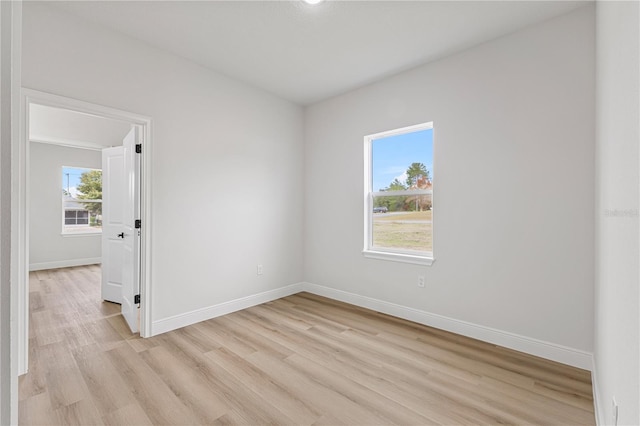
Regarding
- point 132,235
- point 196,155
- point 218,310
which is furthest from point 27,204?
point 218,310

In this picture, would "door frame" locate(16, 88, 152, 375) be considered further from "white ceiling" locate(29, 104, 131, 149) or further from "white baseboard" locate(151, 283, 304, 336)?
"white ceiling" locate(29, 104, 131, 149)

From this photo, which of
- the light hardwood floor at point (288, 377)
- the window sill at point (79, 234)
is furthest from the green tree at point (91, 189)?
the light hardwood floor at point (288, 377)

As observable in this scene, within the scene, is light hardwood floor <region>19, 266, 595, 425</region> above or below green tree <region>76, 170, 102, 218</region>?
below

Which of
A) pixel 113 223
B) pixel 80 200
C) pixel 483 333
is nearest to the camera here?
pixel 483 333

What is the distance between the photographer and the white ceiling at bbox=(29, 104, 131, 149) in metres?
4.31

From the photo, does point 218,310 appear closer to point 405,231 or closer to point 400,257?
point 400,257

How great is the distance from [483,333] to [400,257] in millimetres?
1065

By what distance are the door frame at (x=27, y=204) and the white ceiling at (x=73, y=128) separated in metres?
1.59

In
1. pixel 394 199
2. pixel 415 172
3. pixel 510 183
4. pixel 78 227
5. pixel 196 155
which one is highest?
pixel 196 155

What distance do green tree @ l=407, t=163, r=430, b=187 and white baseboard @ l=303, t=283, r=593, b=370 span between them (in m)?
1.43

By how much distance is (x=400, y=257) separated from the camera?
3.47 metres

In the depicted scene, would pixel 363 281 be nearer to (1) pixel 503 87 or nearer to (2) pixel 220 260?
(2) pixel 220 260

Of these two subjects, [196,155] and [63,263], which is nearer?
[196,155]

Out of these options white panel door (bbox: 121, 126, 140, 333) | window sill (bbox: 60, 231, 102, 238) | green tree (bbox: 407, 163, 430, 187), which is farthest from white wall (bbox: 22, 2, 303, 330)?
window sill (bbox: 60, 231, 102, 238)
